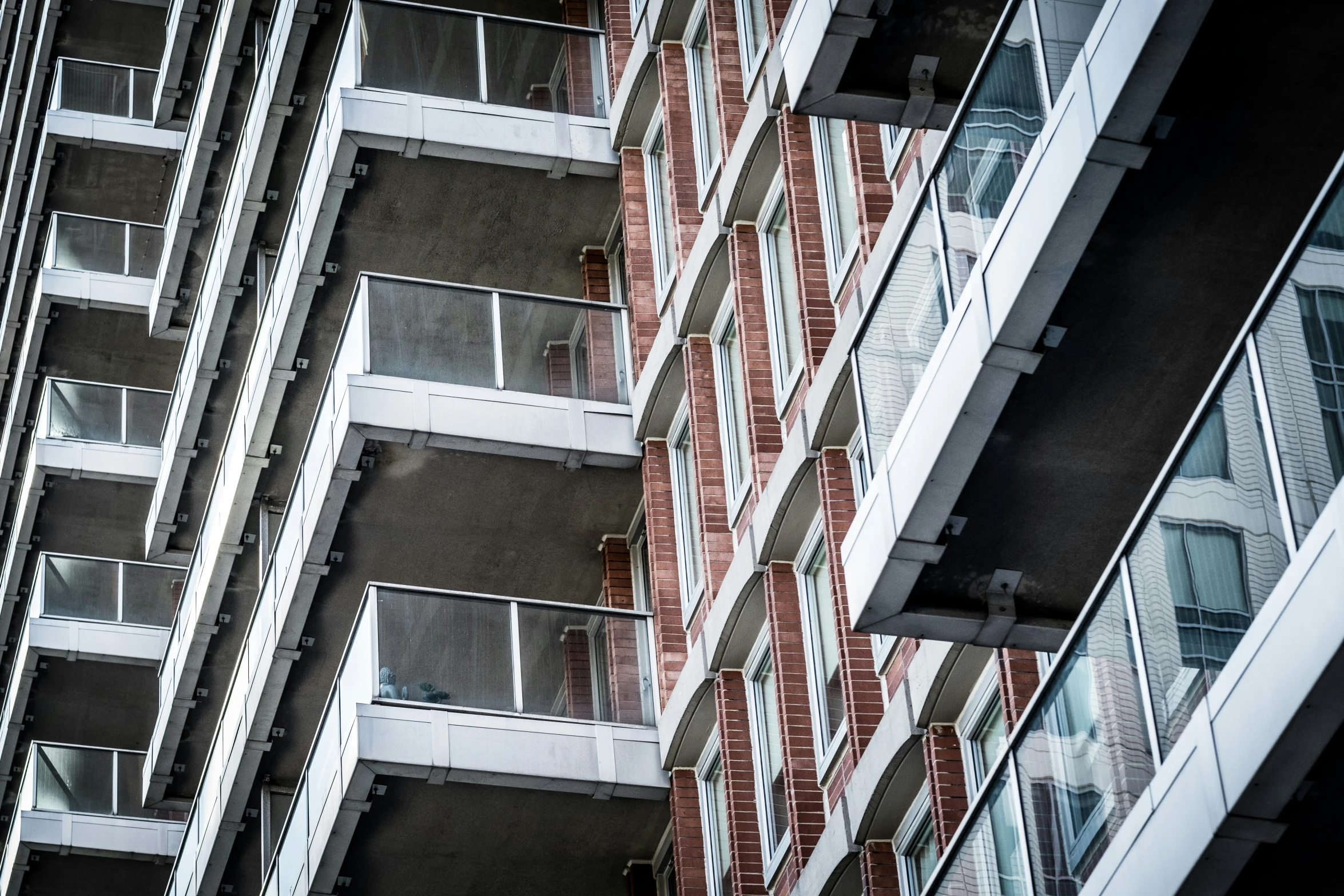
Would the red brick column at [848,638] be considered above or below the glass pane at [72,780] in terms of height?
below

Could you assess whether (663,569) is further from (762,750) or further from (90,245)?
(90,245)

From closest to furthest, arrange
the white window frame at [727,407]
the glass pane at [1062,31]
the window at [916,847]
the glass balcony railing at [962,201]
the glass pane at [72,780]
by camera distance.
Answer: the glass pane at [1062,31] < the glass balcony railing at [962,201] < the window at [916,847] < the white window frame at [727,407] < the glass pane at [72,780]

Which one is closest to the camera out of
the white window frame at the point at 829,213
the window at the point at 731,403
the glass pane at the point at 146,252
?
the white window frame at the point at 829,213

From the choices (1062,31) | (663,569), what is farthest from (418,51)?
(1062,31)

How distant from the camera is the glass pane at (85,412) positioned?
129ft

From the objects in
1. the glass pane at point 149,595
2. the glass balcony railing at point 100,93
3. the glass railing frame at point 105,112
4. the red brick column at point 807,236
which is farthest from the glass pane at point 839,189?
the glass balcony railing at point 100,93

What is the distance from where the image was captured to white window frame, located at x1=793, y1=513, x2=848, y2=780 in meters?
18.4

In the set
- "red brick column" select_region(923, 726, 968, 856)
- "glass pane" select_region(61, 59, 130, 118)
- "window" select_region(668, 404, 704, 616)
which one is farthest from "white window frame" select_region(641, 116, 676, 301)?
"glass pane" select_region(61, 59, 130, 118)

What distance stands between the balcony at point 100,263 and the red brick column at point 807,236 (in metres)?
22.9

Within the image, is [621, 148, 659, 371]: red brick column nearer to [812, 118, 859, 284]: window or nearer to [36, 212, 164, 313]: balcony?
[812, 118, 859, 284]: window

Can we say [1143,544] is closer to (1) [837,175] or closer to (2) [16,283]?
(1) [837,175]

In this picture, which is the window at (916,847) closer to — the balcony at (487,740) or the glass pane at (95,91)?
the balcony at (487,740)

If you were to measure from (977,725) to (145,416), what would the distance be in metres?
26.3

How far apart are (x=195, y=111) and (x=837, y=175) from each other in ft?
66.8
